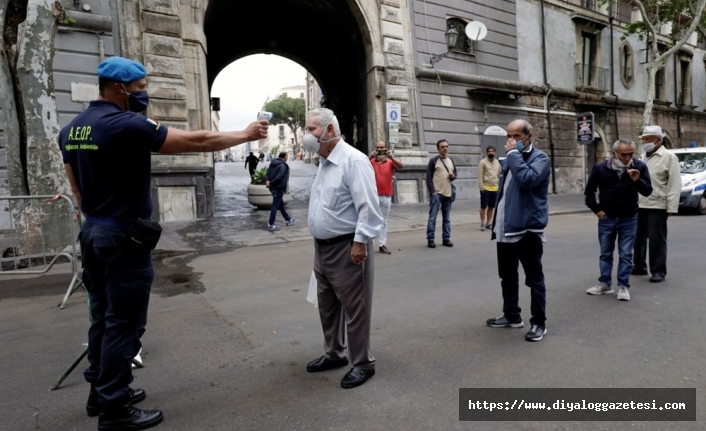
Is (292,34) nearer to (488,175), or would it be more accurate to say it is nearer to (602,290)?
(488,175)

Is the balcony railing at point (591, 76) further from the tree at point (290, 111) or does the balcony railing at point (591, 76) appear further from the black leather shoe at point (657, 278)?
the tree at point (290, 111)

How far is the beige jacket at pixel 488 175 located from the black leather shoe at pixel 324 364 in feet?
25.2

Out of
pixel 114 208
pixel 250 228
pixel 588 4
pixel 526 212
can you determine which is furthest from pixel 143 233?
pixel 588 4

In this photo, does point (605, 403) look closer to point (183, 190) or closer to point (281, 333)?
point (281, 333)

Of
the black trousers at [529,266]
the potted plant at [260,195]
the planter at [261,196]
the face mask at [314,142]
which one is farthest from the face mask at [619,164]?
the planter at [261,196]

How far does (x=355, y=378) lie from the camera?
3119 millimetres

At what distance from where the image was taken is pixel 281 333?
13.6 ft

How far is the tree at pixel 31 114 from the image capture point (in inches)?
273

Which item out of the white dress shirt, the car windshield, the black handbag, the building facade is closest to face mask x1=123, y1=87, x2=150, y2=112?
the black handbag

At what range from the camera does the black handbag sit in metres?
2.59

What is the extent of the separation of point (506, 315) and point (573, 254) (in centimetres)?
398

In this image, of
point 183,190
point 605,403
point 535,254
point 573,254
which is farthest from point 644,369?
point 183,190

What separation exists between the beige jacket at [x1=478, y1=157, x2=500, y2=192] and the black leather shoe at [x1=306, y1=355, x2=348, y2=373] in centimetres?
769

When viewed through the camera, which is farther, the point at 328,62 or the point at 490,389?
the point at 328,62
